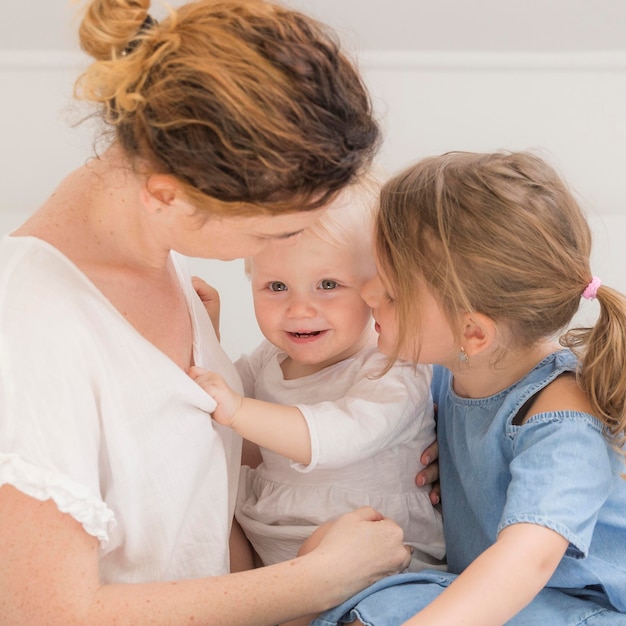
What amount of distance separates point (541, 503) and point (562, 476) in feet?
0.17

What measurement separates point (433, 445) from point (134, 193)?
714mm

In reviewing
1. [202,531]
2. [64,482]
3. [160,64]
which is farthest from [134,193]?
[202,531]

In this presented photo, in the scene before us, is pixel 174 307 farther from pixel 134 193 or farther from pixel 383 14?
pixel 383 14

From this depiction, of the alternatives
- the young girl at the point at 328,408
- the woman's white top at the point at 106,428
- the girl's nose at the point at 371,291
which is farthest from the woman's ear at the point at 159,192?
the girl's nose at the point at 371,291

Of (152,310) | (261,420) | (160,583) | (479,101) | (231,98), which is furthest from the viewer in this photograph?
(479,101)

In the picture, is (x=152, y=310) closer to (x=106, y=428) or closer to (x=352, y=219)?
(x=106, y=428)

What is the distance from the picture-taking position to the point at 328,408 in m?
1.55

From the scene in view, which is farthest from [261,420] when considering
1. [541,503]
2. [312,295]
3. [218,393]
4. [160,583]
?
[541,503]

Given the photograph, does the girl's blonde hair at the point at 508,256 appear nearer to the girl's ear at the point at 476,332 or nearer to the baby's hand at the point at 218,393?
the girl's ear at the point at 476,332

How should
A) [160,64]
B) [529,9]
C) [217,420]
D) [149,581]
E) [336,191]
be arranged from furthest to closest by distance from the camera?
[529,9] → [217,420] → [149,581] → [336,191] → [160,64]

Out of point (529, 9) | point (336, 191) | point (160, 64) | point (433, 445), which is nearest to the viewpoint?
point (160, 64)

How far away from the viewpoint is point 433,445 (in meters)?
1.67

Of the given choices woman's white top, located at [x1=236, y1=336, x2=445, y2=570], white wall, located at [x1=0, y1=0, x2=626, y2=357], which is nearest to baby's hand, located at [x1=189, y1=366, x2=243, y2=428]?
woman's white top, located at [x1=236, y1=336, x2=445, y2=570]

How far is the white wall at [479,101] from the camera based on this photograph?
2369mm
